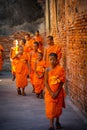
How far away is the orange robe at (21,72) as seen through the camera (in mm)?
11500

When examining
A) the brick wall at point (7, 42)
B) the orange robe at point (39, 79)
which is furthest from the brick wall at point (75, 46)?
the brick wall at point (7, 42)

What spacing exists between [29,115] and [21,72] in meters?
3.14

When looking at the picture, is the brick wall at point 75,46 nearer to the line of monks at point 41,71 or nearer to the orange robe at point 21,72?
the line of monks at point 41,71

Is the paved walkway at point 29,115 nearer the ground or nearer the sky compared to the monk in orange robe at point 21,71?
nearer the ground

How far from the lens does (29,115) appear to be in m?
8.59

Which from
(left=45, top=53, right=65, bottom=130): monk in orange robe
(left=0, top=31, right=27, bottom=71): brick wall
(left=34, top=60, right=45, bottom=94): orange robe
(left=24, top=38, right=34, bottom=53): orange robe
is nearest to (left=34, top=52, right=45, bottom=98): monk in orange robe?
(left=34, top=60, right=45, bottom=94): orange robe

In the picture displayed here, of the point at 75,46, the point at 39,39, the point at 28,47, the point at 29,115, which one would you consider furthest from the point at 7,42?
the point at 29,115

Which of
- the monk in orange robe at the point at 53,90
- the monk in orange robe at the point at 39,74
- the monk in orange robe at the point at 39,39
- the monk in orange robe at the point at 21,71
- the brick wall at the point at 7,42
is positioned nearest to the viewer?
the monk in orange robe at the point at 53,90

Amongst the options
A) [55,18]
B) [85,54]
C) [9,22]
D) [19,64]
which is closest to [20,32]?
[9,22]

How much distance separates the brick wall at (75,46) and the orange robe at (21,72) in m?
1.28

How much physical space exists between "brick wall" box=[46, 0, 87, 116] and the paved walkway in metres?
0.31

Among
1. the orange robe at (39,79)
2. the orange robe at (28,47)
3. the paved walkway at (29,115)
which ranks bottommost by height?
the paved walkway at (29,115)

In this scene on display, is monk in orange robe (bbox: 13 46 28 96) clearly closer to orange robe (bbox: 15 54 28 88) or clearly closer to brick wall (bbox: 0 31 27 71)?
orange robe (bbox: 15 54 28 88)

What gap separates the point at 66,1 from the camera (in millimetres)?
10672
